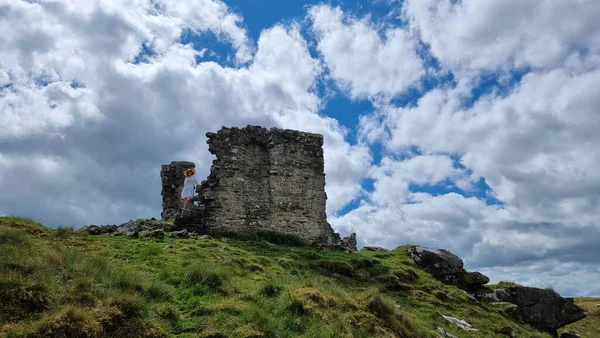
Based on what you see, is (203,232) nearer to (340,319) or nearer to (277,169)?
(277,169)

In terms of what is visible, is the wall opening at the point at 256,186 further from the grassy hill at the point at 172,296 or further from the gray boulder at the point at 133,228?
the grassy hill at the point at 172,296

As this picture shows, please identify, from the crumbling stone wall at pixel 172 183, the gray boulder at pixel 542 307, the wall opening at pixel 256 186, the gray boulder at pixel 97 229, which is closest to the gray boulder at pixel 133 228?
the gray boulder at pixel 97 229

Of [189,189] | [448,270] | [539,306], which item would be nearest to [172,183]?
[189,189]

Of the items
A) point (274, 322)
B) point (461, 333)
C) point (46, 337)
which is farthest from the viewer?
point (461, 333)

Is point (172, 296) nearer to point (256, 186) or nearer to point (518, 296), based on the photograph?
point (256, 186)

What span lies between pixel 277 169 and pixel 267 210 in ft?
6.62

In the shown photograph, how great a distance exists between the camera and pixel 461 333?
15.3 m

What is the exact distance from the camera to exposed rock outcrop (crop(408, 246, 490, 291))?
22078 millimetres

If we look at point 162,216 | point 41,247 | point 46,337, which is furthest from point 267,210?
point 46,337

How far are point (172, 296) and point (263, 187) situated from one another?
11966 millimetres

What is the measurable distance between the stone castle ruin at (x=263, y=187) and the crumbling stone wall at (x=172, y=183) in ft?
16.3

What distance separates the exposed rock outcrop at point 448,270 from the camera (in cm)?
2208

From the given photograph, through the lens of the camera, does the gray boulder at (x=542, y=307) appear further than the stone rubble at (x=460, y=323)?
Yes

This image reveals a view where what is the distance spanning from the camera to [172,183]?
2747 cm
